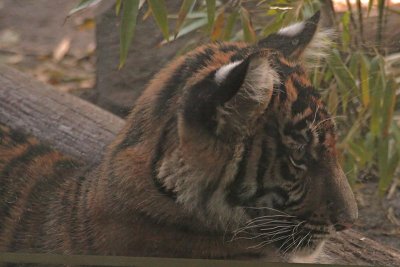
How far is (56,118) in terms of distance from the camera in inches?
119

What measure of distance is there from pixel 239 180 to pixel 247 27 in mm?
1194

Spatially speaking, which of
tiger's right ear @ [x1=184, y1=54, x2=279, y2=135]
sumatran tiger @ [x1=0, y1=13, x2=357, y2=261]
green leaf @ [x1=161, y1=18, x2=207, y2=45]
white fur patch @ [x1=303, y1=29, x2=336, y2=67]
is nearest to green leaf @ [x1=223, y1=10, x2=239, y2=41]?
green leaf @ [x1=161, y1=18, x2=207, y2=45]

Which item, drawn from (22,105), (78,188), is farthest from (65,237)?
(22,105)

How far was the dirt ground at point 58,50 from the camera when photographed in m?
3.46

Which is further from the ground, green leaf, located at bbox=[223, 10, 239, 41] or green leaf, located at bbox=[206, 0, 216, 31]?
green leaf, located at bbox=[206, 0, 216, 31]

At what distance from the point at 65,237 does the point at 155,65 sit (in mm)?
1604

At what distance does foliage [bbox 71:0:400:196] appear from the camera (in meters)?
2.93

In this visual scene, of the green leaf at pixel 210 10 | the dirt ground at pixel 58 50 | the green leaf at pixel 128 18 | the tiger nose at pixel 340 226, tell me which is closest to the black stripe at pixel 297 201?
the tiger nose at pixel 340 226

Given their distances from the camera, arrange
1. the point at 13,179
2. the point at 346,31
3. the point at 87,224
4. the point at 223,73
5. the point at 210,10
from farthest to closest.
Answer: the point at 346,31, the point at 210,10, the point at 13,179, the point at 87,224, the point at 223,73

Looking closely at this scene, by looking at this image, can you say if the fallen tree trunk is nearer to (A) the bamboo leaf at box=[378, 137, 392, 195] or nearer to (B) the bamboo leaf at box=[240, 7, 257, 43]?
(B) the bamboo leaf at box=[240, 7, 257, 43]

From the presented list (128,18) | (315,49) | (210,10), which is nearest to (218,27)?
(210,10)

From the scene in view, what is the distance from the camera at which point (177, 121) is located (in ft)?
5.77

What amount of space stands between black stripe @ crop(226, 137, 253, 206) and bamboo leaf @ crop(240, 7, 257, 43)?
3.69 ft

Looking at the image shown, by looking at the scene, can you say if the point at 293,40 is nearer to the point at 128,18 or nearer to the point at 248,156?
the point at 248,156
